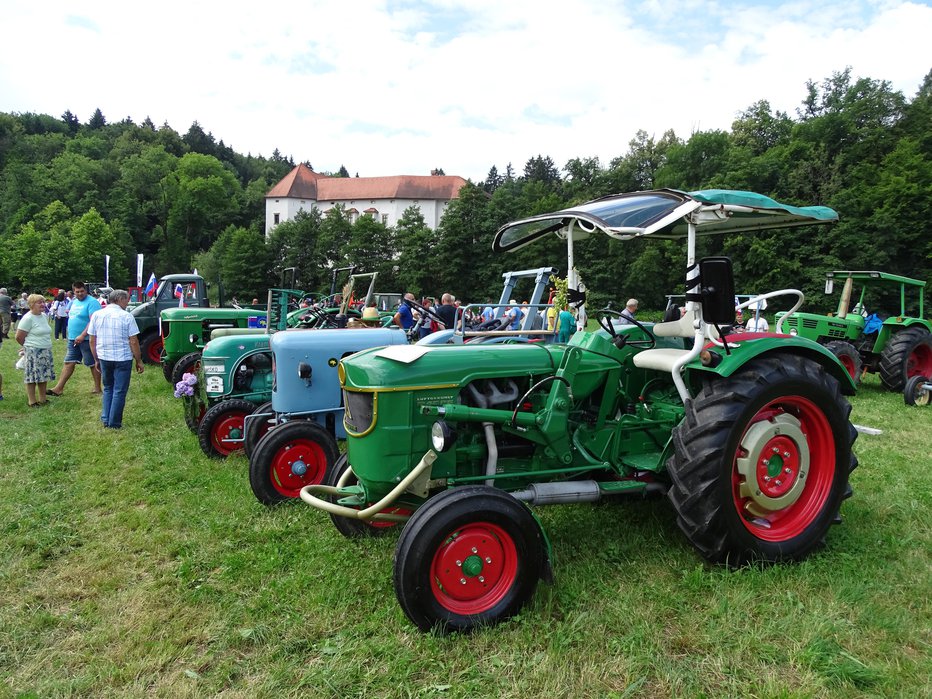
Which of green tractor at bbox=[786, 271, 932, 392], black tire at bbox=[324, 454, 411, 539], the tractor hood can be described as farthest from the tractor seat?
green tractor at bbox=[786, 271, 932, 392]

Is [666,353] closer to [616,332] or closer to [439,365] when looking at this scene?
[616,332]

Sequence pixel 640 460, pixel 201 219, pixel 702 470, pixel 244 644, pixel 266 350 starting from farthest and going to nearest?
pixel 201 219 < pixel 266 350 < pixel 640 460 < pixel 702 470 < pixel 244 644

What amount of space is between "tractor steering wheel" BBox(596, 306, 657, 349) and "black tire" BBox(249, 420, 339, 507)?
2.33 meters

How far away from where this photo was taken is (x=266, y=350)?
631 centimetres

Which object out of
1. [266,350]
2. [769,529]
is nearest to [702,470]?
[769,529]

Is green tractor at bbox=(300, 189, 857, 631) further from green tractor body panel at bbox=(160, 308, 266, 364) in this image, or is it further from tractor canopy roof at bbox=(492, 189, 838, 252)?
green tractor body panel at bbox=(160, 308, 266, 364)

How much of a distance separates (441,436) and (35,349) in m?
7.63

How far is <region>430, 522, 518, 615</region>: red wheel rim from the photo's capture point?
2641mm

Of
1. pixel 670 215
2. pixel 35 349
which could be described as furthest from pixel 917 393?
pixel 35 349

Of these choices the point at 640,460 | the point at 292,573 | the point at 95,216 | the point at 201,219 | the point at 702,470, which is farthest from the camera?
the point at 201,219

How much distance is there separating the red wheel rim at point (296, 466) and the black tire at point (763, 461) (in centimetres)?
270

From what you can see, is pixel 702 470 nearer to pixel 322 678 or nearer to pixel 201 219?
pixel 322 678

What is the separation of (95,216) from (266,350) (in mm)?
56506

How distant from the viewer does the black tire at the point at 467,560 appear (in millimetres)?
2545
